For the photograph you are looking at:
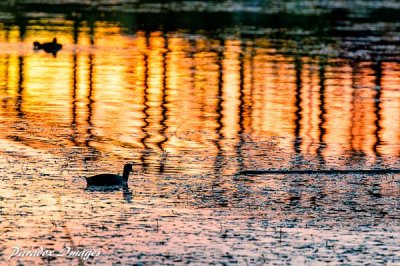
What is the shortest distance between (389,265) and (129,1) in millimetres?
60781

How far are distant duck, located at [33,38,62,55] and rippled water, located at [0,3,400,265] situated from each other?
322 mm

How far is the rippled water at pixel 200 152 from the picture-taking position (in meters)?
14.7

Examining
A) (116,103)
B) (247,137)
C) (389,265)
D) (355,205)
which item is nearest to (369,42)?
(116,103)

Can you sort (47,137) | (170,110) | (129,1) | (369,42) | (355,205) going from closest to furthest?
(355,205)
(47,137)
(170,110)
(369,42)
(129,1)

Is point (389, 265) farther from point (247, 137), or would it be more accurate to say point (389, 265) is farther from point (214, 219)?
point (247, 137)

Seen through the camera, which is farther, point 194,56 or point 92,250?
point 194,56

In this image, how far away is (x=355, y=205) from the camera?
16.8 m

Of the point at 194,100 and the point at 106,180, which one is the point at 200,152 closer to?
the point at 106,180

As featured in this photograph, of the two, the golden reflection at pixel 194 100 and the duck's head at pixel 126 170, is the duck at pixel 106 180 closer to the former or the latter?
the duck's head at pixel 126 170

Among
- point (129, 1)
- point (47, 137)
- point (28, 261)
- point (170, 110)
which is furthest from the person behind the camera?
point (129, 1)

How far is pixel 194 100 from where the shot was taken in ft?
93.7

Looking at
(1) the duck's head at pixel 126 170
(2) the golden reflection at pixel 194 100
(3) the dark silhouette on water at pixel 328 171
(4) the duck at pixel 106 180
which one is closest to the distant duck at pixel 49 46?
(2) the golden reflection at pixel 194 100

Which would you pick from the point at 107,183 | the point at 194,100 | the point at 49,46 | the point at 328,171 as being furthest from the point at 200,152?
the point at 49,46

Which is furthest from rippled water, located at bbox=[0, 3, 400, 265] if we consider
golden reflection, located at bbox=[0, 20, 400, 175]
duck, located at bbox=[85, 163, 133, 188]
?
duck, located at bbox=[85, 163, 133, 188]
